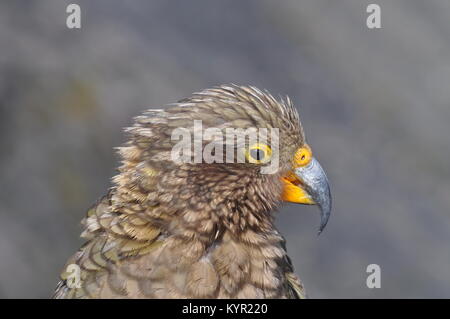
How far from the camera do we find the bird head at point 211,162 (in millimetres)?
2809

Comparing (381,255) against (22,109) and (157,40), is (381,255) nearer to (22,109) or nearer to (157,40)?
(157,40)

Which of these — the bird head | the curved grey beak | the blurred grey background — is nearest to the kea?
the bird head

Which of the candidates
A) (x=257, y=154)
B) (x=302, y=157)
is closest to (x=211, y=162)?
(x=257, y=154)

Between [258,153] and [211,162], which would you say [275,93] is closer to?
[258,153]

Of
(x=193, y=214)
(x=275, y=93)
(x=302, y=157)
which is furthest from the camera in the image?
(x=275, y=93)

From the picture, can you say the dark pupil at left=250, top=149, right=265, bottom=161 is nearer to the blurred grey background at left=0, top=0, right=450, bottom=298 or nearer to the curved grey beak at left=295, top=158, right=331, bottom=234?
the curved grey beak at left=295, top=158, right=331, bottom=234

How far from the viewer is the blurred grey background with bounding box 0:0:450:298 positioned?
5801 mm

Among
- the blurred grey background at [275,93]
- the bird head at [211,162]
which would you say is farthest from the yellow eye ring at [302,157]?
the blurred grey background at [275,93]

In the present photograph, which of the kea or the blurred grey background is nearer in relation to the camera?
the kea

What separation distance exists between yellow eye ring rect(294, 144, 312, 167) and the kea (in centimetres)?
10

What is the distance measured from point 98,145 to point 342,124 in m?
2.44

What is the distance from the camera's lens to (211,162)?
111 inches

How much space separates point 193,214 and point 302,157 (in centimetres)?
72
